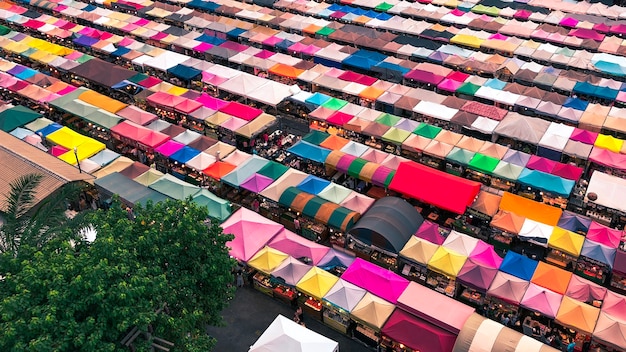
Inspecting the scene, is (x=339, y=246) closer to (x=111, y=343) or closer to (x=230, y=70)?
(x=111, y=343)

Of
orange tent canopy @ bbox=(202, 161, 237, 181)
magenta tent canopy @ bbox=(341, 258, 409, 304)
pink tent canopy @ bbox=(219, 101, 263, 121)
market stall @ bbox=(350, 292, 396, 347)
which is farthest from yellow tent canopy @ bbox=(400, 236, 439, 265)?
pink tent canopy @ bbox=(219, 101, 263, 121)

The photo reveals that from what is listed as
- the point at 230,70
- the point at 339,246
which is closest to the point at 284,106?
the point at 230,70

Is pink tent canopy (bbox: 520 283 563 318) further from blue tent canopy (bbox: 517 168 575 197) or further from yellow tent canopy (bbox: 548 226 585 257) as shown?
blue tent canopy (bbox: 517 168 575 197)

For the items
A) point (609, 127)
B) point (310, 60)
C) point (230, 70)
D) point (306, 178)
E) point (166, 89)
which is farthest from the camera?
point (310, 60)

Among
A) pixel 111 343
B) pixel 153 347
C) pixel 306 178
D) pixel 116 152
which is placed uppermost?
Result: pixel 111 343

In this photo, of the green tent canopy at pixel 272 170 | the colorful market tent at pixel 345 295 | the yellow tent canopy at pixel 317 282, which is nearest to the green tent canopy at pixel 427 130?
the green tent canopy at pixel 272 170

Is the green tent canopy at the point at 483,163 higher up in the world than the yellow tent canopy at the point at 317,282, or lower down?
higher up

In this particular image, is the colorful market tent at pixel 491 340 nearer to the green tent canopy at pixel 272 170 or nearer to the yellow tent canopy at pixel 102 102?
the green tent canopy at pixel 272 170
